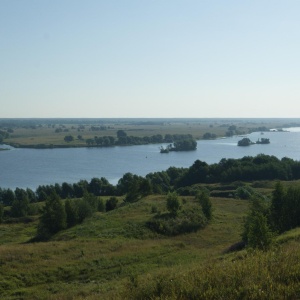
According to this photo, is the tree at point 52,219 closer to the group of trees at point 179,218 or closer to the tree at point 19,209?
the group of trees at point 179,218

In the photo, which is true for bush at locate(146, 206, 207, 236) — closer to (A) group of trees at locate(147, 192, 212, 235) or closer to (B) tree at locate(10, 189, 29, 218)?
(A) group of trees at locate(147, 192, 212, 235)

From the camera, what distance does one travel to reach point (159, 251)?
865 inches

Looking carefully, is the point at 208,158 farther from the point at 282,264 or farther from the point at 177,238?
the point at 282,264

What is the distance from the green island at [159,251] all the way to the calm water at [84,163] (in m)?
37.1

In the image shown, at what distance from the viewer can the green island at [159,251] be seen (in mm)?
7688

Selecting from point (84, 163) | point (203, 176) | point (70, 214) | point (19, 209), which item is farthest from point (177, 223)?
point (84, 163)

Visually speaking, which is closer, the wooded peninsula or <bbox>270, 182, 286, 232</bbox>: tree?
the wooded peninsula

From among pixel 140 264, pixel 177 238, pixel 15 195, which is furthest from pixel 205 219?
pixel 15 195

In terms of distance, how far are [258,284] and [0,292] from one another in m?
12.2

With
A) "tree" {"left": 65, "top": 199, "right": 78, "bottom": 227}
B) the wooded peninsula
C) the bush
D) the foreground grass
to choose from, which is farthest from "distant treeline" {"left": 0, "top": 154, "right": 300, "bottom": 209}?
the bush

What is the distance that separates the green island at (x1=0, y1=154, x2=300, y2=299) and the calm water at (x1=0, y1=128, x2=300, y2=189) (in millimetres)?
37118

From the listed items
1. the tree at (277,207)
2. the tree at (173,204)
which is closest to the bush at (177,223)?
the tree at (173,204)

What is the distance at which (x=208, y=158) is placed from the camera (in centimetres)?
A: 10738

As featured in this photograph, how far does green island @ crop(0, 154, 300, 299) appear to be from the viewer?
7688 millimetres
